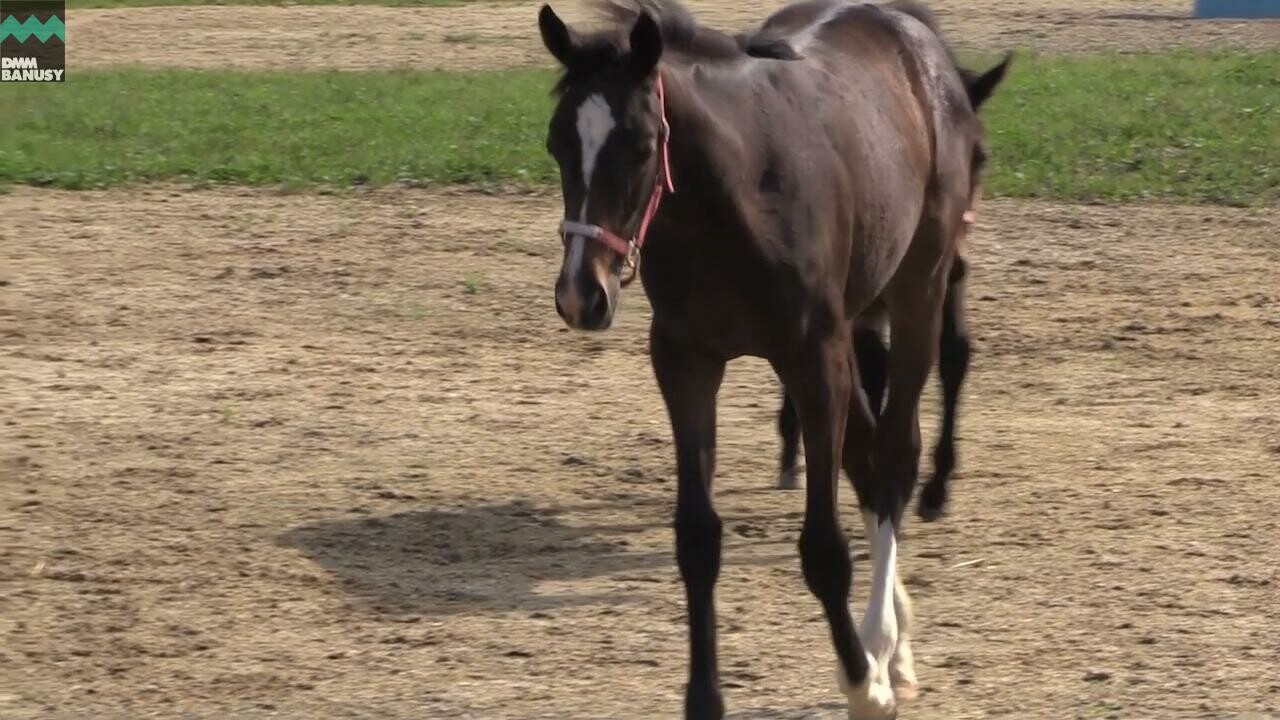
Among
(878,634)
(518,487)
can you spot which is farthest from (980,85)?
(878,634)

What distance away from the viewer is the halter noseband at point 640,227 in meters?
4.10

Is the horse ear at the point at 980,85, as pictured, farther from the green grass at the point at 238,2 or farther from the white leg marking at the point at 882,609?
the green grass at the point at 238,2

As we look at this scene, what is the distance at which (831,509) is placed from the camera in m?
4.87

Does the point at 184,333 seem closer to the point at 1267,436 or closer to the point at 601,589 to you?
the point at 601,589

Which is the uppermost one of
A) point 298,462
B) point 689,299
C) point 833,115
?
point 833,115

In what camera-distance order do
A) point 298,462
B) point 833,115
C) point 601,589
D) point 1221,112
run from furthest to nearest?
point 1221,112 < point 298,462 < point 601,589 < point 833,115

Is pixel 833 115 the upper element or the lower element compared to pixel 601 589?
upper

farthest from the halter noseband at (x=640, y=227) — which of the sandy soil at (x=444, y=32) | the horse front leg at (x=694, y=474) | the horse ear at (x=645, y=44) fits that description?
the sandy soil at (x=444, y=32)

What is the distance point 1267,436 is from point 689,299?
11.9 ft

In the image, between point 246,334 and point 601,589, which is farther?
point 246,334

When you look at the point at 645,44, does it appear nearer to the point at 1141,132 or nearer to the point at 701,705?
the point at 701,705

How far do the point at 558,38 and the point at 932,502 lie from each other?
9.79 ft

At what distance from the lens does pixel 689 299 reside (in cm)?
460

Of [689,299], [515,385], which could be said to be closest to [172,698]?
[689,299]
